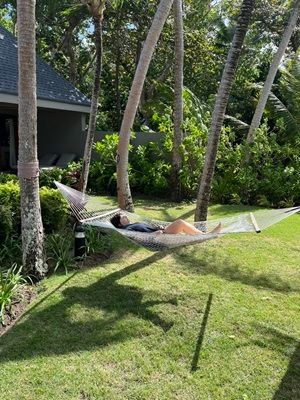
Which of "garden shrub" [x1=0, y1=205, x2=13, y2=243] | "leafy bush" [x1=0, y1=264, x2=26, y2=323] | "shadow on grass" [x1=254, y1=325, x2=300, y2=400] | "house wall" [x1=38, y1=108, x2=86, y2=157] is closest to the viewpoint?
"shadow on grass" [x1=254, y1=325, x2=300, y2=400]

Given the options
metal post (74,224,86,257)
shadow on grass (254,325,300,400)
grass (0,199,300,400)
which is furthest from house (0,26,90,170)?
shadow on grass (254,325,300,400)

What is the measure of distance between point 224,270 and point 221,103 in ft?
8.04

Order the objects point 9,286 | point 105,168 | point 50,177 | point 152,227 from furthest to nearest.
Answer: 1. point 105,168
2. point 50,177
3. point 152,227
4. point 9,286

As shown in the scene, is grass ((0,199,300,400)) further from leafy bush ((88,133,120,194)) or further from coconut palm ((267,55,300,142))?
coconut palm ((267,55,300,142))

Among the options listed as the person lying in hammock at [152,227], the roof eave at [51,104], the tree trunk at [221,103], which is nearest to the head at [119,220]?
the person lying in hammock at [152,227]

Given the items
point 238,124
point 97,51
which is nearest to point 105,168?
point 97,51

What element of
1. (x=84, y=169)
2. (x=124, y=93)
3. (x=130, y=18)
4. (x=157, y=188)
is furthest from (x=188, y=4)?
(x=84, y=169)

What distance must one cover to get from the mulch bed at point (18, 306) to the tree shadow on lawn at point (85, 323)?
107 mm

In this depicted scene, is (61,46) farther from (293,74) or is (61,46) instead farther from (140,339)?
(140,339)

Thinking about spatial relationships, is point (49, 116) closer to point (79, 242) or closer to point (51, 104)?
point (51, 104)

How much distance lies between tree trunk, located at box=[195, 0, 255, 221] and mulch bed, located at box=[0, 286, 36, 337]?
10.1 feet

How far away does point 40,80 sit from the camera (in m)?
13.1

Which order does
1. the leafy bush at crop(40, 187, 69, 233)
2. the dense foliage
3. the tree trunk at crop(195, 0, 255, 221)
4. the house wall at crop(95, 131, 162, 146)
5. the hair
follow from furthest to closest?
the house wall at crop(95, 131, 162, 146)
the dense foliage
the leafy bush at crop(40, 187, 69, 233)
the tree trunk at crop(195, 0, 255, 221)
the hair

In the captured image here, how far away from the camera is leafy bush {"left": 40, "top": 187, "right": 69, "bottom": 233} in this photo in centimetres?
604
